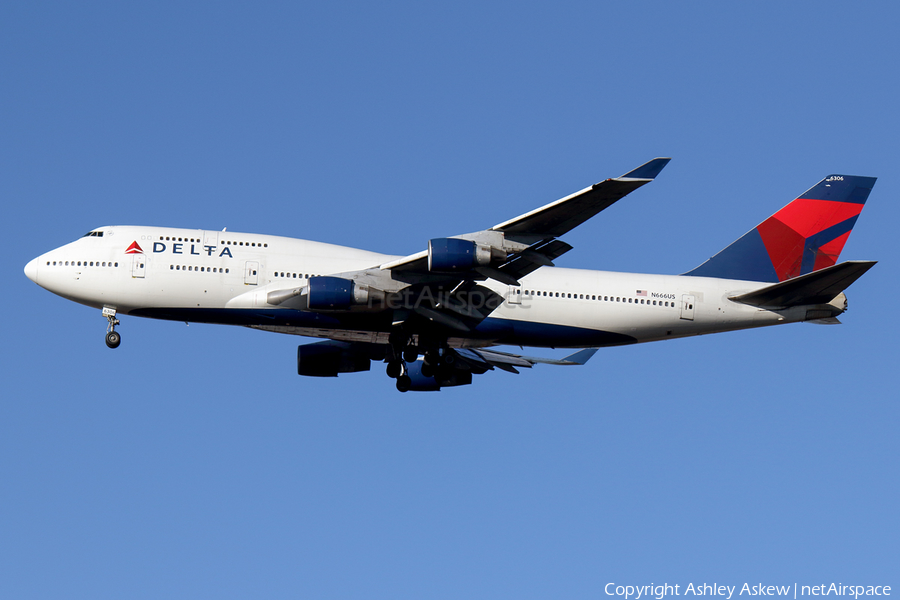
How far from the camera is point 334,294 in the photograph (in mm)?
28234

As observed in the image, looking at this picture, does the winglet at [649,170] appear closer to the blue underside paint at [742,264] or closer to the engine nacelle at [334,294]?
the engine nacelle at [334,294]

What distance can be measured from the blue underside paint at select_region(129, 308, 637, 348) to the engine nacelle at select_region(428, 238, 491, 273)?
14.7 ft

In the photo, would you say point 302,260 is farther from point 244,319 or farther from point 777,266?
point 777,266

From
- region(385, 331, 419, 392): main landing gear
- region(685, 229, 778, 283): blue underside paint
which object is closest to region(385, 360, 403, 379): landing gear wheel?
region(385, 331, 419, 392): main landing gear

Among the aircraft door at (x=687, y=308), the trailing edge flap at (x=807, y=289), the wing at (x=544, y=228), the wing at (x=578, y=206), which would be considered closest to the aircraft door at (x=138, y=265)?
the wing at (x=544, y=228)

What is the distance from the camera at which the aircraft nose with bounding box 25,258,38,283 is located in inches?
1252

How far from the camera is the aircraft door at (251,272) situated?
30.8m

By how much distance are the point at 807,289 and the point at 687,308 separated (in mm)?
3931

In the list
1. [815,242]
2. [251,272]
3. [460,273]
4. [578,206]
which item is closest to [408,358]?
[460,273]

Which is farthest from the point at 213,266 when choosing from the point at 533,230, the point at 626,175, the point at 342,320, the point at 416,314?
the point at 626,175

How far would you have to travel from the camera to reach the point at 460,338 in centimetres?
3216

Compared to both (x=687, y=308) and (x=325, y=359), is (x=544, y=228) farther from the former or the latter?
(x=325, y=359)

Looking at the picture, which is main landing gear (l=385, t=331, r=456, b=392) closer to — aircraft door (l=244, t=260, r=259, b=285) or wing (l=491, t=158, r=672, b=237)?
aircraft door (l=244, t=260, r=259, b=285)

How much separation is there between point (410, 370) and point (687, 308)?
10.6m
